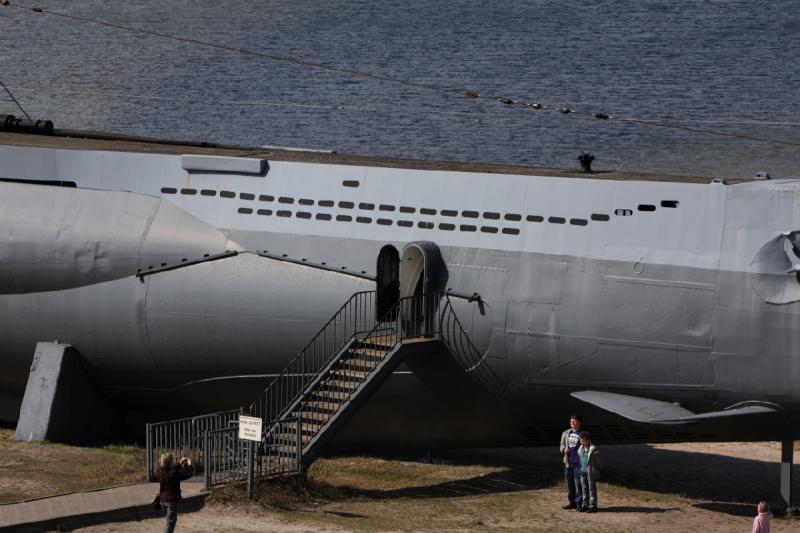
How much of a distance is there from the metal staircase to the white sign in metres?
0.23

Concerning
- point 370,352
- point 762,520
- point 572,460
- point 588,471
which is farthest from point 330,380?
point 762,520

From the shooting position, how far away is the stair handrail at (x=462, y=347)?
26125 millimetres

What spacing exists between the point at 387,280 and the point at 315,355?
6.33 ft

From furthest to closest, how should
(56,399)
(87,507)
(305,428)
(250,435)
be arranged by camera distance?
(56,399)
(305,428)
(250,435)
(87,507)

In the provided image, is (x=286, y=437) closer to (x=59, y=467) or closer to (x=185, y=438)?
(x=185, y=438)

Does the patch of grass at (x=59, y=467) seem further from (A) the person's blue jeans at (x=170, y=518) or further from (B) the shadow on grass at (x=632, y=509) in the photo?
(B) the shadow on grass at (x=632, y=509)

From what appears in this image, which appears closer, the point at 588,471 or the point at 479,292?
the point at 588,471

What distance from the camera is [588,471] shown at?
81.2 feet

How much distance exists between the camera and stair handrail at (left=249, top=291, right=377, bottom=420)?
26.5 metres

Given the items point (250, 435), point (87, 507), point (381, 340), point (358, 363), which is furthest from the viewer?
point (381, 340)

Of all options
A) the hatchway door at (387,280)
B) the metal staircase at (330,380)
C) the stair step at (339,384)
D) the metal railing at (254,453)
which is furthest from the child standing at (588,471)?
the metal railing at (254,453)

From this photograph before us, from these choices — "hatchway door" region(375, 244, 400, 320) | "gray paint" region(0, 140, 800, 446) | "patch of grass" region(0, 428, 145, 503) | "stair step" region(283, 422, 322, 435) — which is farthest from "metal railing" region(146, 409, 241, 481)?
"hatchway door" region(375, 244, 400, 320)

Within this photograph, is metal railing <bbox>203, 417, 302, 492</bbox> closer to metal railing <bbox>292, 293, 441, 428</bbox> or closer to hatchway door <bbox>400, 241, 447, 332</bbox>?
metal railing <bbox>292, 293, 441, 428</bbox>

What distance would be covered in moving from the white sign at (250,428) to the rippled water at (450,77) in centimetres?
3954
